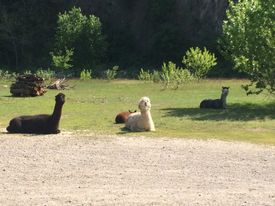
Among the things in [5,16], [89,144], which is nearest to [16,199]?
[89,144]

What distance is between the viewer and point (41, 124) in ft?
56.1

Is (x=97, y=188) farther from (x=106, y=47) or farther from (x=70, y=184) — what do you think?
(x=106, y=47)

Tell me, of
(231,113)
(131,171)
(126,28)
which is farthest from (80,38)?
(131,171)

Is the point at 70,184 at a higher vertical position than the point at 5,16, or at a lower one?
lower

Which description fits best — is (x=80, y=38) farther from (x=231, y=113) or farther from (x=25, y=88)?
(x=231, y=113)

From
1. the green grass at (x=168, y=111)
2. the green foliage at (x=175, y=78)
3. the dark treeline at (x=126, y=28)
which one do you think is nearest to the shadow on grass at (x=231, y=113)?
the green grass at (x=168, y=111)

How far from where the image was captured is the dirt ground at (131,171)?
376 inches

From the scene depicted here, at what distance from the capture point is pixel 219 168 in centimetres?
1223

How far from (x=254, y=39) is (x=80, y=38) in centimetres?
2966

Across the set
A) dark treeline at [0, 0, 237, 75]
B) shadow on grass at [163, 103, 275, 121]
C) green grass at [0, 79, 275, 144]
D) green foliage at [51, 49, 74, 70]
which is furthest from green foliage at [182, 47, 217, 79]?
shadow on grass at [163, 103, 275, 121]

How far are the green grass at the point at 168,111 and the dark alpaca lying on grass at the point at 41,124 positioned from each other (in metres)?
Answer: 1.09

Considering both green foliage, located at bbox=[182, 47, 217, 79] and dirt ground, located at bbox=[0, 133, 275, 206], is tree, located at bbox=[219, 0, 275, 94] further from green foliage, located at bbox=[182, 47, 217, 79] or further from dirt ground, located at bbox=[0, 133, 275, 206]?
green foliage, located at bbox=[182, 47, 217, 79]

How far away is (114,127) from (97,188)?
8461mm

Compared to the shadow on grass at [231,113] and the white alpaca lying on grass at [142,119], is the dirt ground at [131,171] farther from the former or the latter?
the shadow on grass at [231,113]
